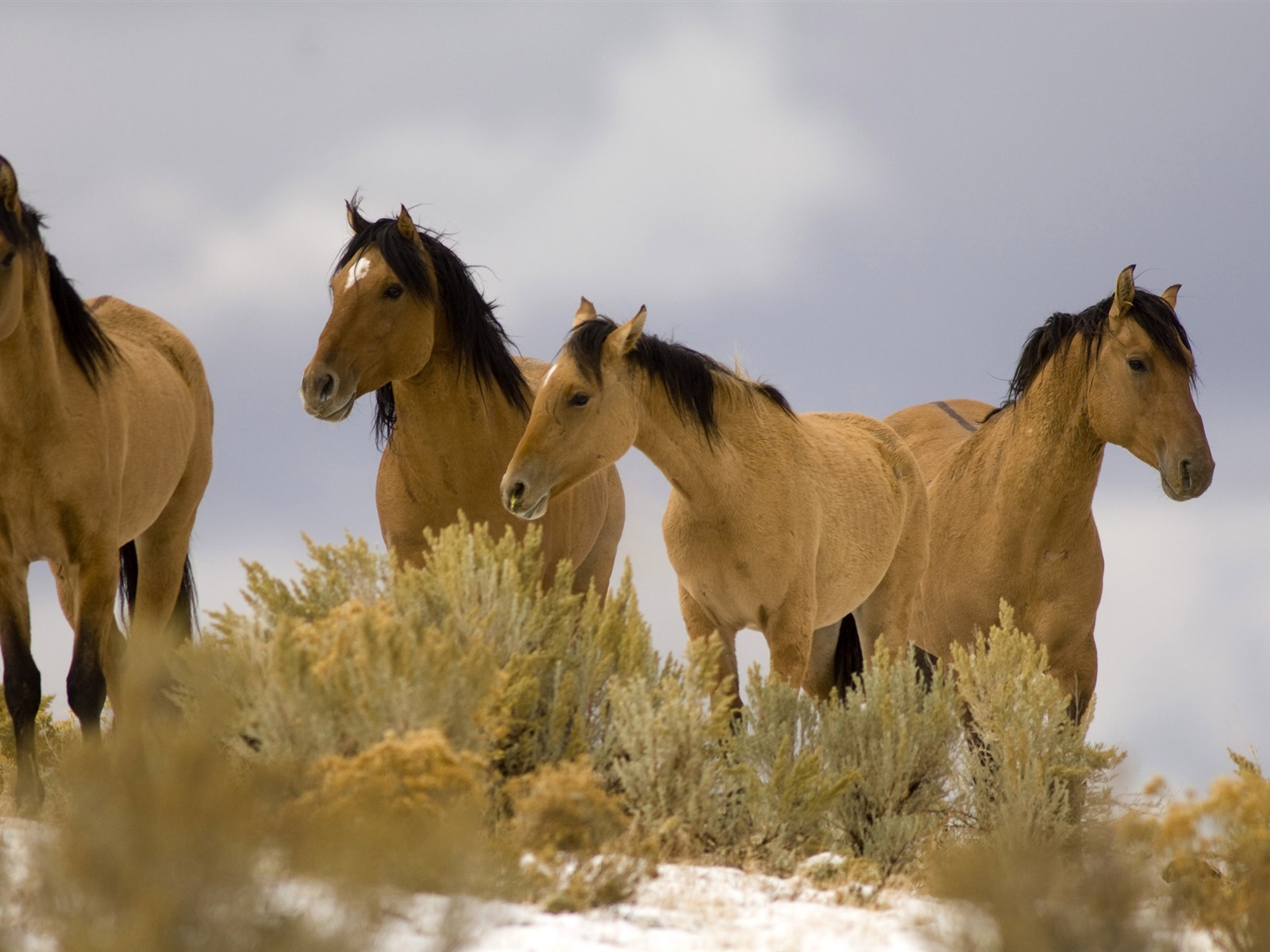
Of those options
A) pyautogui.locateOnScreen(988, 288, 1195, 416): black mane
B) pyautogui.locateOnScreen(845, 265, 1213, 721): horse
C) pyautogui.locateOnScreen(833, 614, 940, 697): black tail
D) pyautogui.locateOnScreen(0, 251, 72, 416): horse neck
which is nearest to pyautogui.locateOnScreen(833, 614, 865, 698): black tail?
pyautogui.locateOnScreen(833, 614, 940, 697): black tail

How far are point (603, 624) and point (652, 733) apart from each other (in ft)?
1.96

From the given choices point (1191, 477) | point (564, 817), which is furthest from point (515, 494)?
point (1191, 477)

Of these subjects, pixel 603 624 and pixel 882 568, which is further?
pixel 882 568

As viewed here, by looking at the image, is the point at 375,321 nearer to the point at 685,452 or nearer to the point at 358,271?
the point at 358,271

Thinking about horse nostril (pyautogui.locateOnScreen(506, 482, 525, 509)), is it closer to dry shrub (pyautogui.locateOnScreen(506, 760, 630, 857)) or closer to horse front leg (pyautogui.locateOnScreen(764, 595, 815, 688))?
horse front leg (pyautogui.locateOnScreen(764, 595, 815, 688))

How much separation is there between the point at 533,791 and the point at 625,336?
2.63m

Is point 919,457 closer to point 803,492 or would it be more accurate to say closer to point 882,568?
point 882,568

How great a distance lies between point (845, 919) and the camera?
408cm

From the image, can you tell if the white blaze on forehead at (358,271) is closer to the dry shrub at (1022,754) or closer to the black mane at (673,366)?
the black mane at (673,366)

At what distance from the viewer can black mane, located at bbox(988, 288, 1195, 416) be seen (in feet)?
23.2

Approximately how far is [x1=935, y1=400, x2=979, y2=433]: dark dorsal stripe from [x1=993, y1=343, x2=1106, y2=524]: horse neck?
6.22ft

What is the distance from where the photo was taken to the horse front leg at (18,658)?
5809 mm

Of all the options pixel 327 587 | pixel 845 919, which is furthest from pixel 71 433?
pixel 845 919

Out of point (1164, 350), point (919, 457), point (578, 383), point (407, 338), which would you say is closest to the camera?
point (578, 383)
